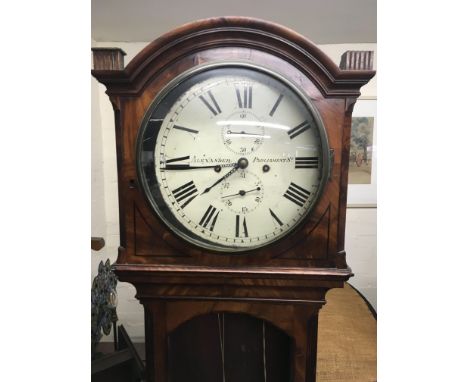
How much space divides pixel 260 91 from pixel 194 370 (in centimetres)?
70

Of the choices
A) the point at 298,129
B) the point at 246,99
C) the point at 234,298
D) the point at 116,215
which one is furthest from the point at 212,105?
the point at 116,215

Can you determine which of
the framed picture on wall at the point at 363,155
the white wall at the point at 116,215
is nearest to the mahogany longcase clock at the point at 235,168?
the white wall at the point at 116,215

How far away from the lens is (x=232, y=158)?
2.19 ft

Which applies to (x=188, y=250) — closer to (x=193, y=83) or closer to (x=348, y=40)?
(x=193, y=83)

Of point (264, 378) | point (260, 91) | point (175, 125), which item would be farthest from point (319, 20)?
point (264, 378)

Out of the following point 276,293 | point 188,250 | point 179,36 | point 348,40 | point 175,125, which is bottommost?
point 276,293

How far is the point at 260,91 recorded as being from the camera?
0.66m

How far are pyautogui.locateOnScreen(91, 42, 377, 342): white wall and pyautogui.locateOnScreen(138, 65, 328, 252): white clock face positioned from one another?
107cm

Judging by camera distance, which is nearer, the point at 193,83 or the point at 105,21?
the point at 193,83

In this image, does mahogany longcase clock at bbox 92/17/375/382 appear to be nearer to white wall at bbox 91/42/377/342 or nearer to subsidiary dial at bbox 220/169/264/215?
subsidiary dial at bbox 220/169/264/215

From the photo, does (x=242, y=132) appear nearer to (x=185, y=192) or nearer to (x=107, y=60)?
(x=185, y=192)

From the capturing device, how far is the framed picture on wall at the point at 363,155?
66.7 inches

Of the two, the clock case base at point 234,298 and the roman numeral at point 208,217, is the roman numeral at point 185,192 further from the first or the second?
the clock case base at point 234,298

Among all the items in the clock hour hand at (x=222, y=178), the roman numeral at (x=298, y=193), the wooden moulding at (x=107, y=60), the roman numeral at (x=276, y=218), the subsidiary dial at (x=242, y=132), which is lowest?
the roman numeral at (x=276, y=218)
